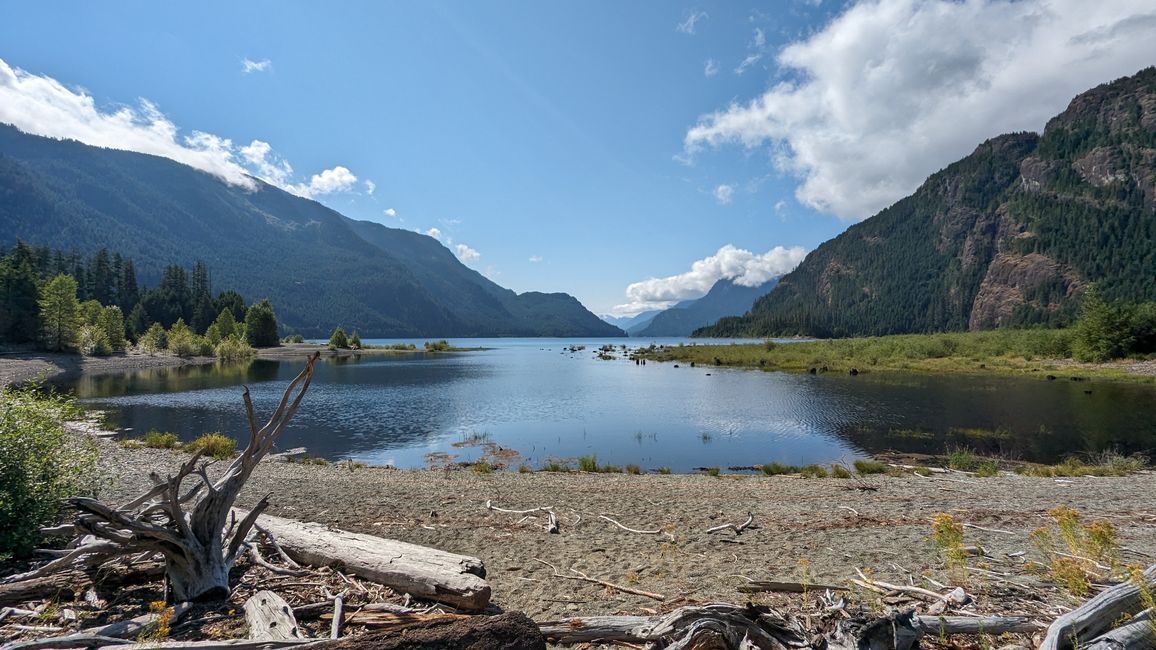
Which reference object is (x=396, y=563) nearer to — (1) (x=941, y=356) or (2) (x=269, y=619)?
(2) (x=269, y=619)

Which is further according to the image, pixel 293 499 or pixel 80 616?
pixel 293 499

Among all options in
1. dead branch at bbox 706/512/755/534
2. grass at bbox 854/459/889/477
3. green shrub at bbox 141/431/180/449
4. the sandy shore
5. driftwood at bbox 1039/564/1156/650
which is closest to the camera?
driftwood at bbox 1039/564/1156/650

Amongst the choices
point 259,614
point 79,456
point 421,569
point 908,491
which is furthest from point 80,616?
point 908,491

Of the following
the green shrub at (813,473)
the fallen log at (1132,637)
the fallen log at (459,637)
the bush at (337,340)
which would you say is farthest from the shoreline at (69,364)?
the fallen log at (1132,637)

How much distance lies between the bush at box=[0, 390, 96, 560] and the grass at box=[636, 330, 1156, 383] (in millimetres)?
76215

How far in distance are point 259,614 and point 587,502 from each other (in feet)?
30.8

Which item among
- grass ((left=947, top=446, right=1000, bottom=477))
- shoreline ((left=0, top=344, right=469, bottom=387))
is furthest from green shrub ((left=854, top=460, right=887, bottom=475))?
shoreline ((left=0, top=344, right=469, bottom=387))

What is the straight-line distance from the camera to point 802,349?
102312mm

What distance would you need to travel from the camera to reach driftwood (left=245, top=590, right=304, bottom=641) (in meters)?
4.97

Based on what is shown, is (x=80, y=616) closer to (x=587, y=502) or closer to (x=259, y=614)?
(x=259, y=614)

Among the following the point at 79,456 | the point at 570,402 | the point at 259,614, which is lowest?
the point at 570,402

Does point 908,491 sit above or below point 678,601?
below

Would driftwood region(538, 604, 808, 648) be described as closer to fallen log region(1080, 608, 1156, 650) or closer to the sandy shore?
the sandy shore

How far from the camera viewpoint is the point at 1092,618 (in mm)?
4637
